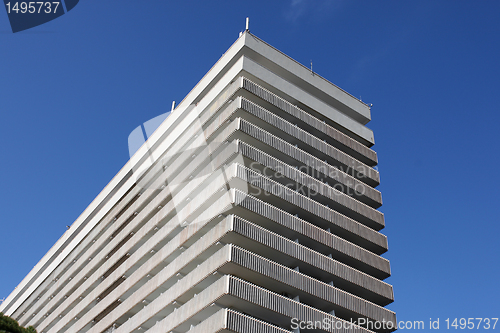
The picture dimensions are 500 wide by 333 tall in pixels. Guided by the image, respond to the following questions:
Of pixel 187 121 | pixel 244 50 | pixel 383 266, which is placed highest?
pixel 244 50

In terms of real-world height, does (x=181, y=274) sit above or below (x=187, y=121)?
below

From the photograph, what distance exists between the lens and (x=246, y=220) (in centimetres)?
3566

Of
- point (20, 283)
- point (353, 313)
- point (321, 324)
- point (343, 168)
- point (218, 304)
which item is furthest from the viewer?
point (20, 283)

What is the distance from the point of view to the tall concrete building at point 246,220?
3378 cm

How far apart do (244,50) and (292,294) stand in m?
22.4

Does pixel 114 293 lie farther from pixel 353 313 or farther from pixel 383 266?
pixel 383 266

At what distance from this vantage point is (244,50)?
45188mm

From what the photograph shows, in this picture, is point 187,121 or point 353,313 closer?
point 353,313

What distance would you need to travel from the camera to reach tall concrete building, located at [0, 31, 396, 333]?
111 feet

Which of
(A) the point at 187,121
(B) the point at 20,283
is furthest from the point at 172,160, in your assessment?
(B) the point at 20,283

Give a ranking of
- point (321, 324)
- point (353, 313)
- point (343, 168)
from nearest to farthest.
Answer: point (321, 324)
point (353, 313)
point (343, 168)

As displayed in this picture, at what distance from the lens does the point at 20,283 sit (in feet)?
244

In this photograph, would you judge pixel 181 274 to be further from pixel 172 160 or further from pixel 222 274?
pixel 172 160

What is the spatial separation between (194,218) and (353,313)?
1406 centimetres
